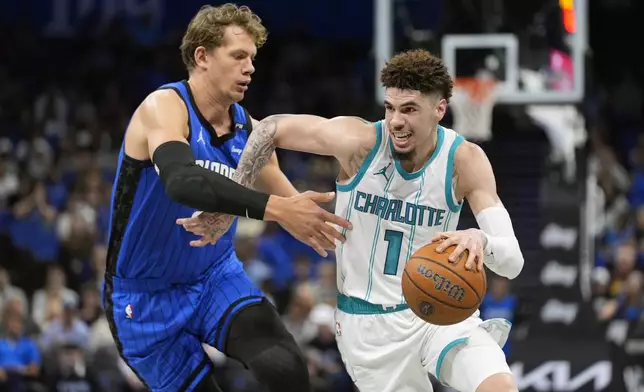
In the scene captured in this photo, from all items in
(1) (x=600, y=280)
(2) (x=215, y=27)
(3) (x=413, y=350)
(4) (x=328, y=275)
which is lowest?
(1) (x=600, y=280)

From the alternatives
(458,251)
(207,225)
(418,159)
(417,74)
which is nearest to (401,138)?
(418,159)

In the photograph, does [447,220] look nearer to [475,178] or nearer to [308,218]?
[475,178]

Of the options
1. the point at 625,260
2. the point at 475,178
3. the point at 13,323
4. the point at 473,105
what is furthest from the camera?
the point at 625,260

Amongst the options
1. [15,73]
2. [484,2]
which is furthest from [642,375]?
[15,73]

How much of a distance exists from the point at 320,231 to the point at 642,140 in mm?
11637

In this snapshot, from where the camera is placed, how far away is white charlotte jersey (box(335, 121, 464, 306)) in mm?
5359

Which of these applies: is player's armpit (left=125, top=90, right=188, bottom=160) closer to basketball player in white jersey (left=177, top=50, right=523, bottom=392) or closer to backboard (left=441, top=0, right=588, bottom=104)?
basketball player in white jersey (left=177, top=50, right=523, bottom=392)

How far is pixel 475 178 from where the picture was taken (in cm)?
526

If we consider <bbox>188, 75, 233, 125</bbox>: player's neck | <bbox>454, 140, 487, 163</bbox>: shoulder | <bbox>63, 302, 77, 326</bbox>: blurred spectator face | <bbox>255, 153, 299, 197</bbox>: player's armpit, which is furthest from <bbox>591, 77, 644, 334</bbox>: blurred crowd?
<bbox>188, 75, 233, 125</bbox>: player's neck

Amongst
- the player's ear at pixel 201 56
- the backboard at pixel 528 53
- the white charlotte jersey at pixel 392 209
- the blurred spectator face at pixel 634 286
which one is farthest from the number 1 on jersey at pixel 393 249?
the blurred spectator face at pixel 634 286

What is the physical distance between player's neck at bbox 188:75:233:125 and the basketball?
51.3 inches

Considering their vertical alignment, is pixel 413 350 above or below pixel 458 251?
below

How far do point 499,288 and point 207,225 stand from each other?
6289 mm

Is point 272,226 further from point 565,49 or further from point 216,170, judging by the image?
point 216,170
